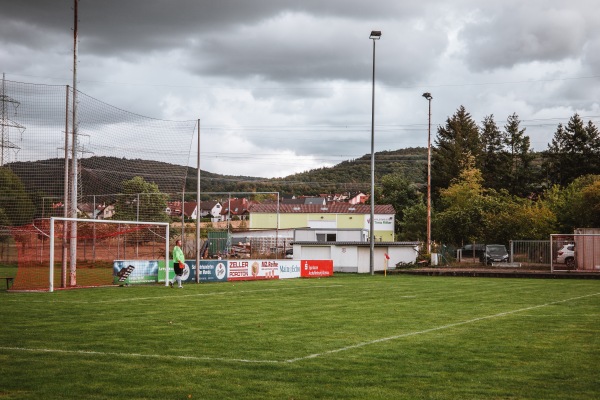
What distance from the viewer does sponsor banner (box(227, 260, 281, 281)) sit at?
1484 inches

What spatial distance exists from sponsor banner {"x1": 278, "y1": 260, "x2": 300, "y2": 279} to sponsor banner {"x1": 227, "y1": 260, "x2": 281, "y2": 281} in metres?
0.53

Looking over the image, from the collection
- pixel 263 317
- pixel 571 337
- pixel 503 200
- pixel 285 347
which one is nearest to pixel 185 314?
pixel 263 317

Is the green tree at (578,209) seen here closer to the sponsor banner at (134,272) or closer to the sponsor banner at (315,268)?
the sponsor banner at (315,268)

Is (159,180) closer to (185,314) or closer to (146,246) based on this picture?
(146,246)

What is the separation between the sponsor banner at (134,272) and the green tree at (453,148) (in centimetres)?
7152

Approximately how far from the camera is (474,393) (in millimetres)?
8820

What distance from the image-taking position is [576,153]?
94.6 m

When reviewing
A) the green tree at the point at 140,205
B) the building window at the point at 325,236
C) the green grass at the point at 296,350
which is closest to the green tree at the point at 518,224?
the building window at the point at 325,236

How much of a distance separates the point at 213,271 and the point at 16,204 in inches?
413

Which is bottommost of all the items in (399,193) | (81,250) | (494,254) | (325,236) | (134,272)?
(134,272)

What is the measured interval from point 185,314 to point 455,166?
88.0m

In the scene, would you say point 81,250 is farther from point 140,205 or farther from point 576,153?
point 576,153

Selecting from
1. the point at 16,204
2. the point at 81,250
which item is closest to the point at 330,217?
the point at 81,250

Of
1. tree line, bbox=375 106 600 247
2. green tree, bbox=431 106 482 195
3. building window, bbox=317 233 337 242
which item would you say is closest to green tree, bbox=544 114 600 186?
tree line, bbox=375 106 600 247
